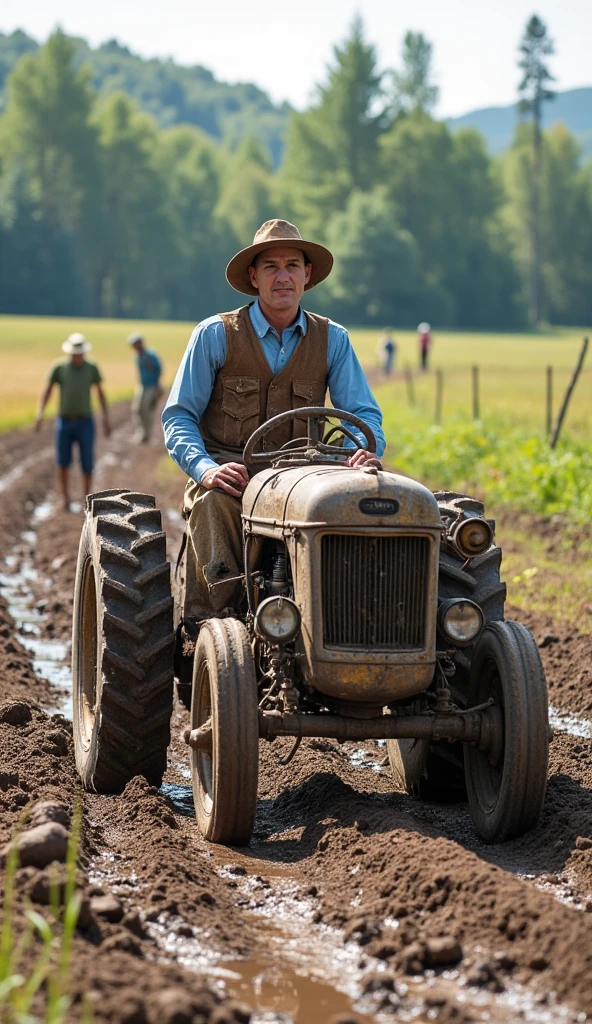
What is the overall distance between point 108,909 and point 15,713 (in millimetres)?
2790

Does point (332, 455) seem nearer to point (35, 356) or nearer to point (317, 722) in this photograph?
point (317, 722)

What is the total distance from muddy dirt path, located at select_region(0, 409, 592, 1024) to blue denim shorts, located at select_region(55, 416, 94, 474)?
9102 millimetres

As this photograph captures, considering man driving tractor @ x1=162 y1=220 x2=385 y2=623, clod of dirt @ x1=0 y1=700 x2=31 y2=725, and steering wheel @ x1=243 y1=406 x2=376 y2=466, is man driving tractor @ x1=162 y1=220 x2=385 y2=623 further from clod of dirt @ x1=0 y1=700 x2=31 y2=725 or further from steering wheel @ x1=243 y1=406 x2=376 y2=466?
clod of dirt @ x1=0 y1=700 x2=31 y2=725

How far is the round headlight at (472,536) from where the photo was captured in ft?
A: 19.7

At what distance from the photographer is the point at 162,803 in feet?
18.7

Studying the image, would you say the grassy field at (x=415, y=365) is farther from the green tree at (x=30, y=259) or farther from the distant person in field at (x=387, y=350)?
the green tree at (x=30, y=259)

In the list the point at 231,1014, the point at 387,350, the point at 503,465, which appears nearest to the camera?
the point at 231,1014

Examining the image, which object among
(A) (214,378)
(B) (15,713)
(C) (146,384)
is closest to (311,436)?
(A) (214,378)

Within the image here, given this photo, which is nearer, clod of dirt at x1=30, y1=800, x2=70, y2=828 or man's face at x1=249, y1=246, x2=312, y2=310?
clod of dirt at x1=30, y1=800, x2=70, y2=828

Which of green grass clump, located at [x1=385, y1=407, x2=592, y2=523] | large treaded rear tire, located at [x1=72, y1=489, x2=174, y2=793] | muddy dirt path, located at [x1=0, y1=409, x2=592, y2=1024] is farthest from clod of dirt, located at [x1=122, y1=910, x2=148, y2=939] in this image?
green grass clump, located at [x1=385, y1=407, x2=592, y2=523]

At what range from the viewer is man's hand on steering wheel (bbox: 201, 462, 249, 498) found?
19.6ft

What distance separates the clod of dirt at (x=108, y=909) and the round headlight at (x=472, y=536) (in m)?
2.49

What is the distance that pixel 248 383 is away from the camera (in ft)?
21.0

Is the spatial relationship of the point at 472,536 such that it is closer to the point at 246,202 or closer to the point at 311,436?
the point at 311,436
